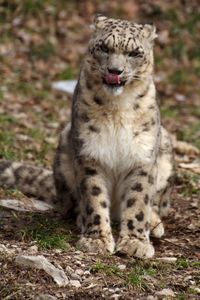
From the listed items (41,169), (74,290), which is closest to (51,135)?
(41,169)

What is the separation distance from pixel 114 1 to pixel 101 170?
909cm

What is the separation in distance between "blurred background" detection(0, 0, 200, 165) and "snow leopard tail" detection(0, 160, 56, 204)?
1430 millimetres

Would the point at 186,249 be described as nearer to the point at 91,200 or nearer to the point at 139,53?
the point at 91,200

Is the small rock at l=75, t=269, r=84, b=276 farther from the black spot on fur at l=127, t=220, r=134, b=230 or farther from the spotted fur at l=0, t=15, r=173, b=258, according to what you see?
the black spot on fur at l=127, t=220, r=134, b=230

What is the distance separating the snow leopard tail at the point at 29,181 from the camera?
8023mm

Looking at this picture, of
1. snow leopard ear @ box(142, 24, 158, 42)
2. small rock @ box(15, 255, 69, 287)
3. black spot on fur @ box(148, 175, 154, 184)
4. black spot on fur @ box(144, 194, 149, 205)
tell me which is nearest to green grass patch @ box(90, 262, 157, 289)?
small rock @ box(15, 255, 69, 287)

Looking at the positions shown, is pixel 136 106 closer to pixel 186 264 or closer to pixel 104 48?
pixel 104 48

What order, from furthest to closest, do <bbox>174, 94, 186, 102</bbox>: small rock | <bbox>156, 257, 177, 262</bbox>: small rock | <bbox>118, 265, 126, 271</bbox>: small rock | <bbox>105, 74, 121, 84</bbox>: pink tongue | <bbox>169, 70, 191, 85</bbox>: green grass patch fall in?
<bbox>169, 70, 191, 85</bbox>: green grass patch → <bbox>174, 94, 186, 102</bbox>: small rock → <bbox>105, 74, 121, 84</bbox>: pink tongue → <bbox>156, 257, 177, 262</bbox>: small rock → <bbox>118, 265, 126, 271</bbox>: small rock

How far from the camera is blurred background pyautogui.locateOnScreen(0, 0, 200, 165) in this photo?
10.9 metres

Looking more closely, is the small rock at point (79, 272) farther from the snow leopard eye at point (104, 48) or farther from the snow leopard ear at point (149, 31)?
the snow leopard ear at point (149, 31)

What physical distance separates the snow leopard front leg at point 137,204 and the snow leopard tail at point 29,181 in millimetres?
1255

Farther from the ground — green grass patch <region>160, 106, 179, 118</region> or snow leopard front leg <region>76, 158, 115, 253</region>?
snow leopard front leg <region>76, 158, 115, 253</region>

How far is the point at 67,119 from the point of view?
11.4 metres

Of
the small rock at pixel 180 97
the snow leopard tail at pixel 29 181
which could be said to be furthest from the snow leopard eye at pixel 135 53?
the small rock at pixel 180 97
